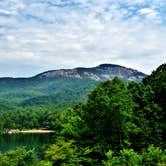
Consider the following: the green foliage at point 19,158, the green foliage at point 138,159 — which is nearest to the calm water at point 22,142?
the green foliage at point 19,158

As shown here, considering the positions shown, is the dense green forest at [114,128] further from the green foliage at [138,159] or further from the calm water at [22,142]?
the calm water at [22,142]

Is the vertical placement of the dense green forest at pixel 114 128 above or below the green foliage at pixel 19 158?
above

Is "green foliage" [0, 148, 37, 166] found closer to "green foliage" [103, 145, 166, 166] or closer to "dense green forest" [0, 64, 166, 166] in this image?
"dense green forest" [0, 64, 166, 166]

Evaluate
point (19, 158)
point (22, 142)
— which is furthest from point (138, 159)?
point (22, 142)

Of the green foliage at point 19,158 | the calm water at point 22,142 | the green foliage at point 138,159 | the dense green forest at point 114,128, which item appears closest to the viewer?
the green foliage at point 138,159

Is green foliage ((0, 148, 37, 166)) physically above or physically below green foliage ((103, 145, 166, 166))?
below

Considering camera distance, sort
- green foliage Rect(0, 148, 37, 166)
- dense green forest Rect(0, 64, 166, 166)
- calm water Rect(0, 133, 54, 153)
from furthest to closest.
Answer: calm water Rect(0, 133, 54, 153), green foliage Rect(0, 148, 37, 166), dense green forest Rect(0, 64, 166, 166)

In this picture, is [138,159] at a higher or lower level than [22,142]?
higher

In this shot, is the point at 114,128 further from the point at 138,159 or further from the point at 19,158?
the point at 19,158

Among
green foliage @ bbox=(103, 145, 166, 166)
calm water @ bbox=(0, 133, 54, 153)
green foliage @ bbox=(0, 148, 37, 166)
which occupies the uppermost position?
green foliage @ bbox=(103, 145, 166, 166)

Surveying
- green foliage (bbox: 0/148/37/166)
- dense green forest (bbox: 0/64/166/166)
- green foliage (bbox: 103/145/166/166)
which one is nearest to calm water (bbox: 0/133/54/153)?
green foliage (bbox: 0/148/37/166)

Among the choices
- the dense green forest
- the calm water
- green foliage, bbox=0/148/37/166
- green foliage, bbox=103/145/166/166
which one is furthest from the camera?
the calm water

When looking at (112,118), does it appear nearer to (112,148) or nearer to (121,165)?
(112,148)

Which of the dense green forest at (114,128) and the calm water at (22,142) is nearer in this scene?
the dense green forest at (114,128)
